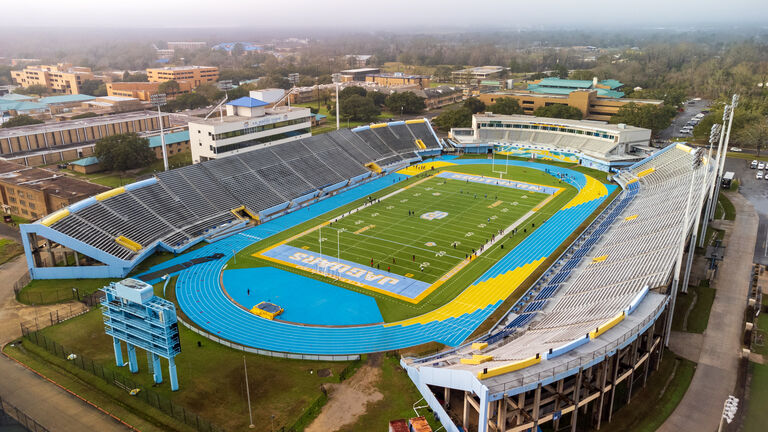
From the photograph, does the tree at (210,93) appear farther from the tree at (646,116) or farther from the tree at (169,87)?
the tree at (646,116)

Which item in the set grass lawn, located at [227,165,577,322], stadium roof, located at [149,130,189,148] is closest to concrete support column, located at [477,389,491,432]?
grass lawn, located at [227,165,577,322]

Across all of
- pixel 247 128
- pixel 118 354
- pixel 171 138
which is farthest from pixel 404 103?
pixel 118 354

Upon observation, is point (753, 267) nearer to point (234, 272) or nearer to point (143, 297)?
point (234, 272)

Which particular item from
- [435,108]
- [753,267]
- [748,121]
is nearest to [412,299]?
[753,267]

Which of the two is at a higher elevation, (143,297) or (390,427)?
(143,297)

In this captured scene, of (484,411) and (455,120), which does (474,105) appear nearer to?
(455,120)

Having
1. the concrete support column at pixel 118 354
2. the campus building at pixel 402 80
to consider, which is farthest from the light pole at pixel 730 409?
the campus building at pixel 402 80
